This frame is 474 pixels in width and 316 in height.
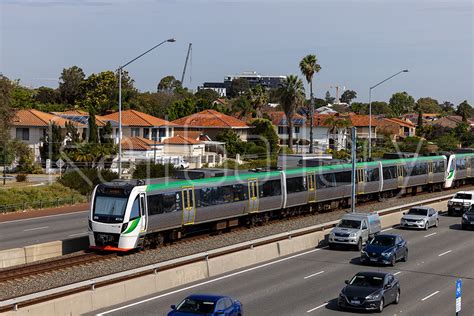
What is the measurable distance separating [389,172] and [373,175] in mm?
2721

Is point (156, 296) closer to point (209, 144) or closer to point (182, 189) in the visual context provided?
point (182, 189)

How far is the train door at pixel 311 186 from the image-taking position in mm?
→ 44031

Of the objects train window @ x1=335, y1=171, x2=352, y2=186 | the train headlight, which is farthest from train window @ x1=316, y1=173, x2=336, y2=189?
the train headlight

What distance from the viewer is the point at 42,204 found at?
48219mm

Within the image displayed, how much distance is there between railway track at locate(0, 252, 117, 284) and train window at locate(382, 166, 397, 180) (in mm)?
27875

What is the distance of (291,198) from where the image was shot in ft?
138

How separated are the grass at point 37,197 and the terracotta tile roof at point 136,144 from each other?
2782 centimetres

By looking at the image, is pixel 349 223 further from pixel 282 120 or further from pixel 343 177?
pixel 282 120

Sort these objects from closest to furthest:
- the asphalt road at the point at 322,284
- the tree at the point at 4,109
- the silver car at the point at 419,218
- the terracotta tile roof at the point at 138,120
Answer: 1. the asphalt road at the point at 322,284
2. the silver car at the point at 419,218
3. the tree at the point at 4,109
4. the terracotta tile roof at the point at 138,120

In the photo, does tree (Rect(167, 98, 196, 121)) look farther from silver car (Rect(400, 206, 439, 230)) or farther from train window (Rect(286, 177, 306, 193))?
silver car (Rect(400, 206, 439, 230))

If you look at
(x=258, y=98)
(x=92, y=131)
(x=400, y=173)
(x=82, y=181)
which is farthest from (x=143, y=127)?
(x=400, y=173)

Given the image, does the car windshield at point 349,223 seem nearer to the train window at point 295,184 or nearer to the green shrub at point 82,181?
the train window at point 295,184

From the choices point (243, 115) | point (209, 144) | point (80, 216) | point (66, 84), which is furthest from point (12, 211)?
point (66, 84)

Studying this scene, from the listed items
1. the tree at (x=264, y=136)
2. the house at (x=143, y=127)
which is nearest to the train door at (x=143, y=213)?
the house at (x=143, y=127)
